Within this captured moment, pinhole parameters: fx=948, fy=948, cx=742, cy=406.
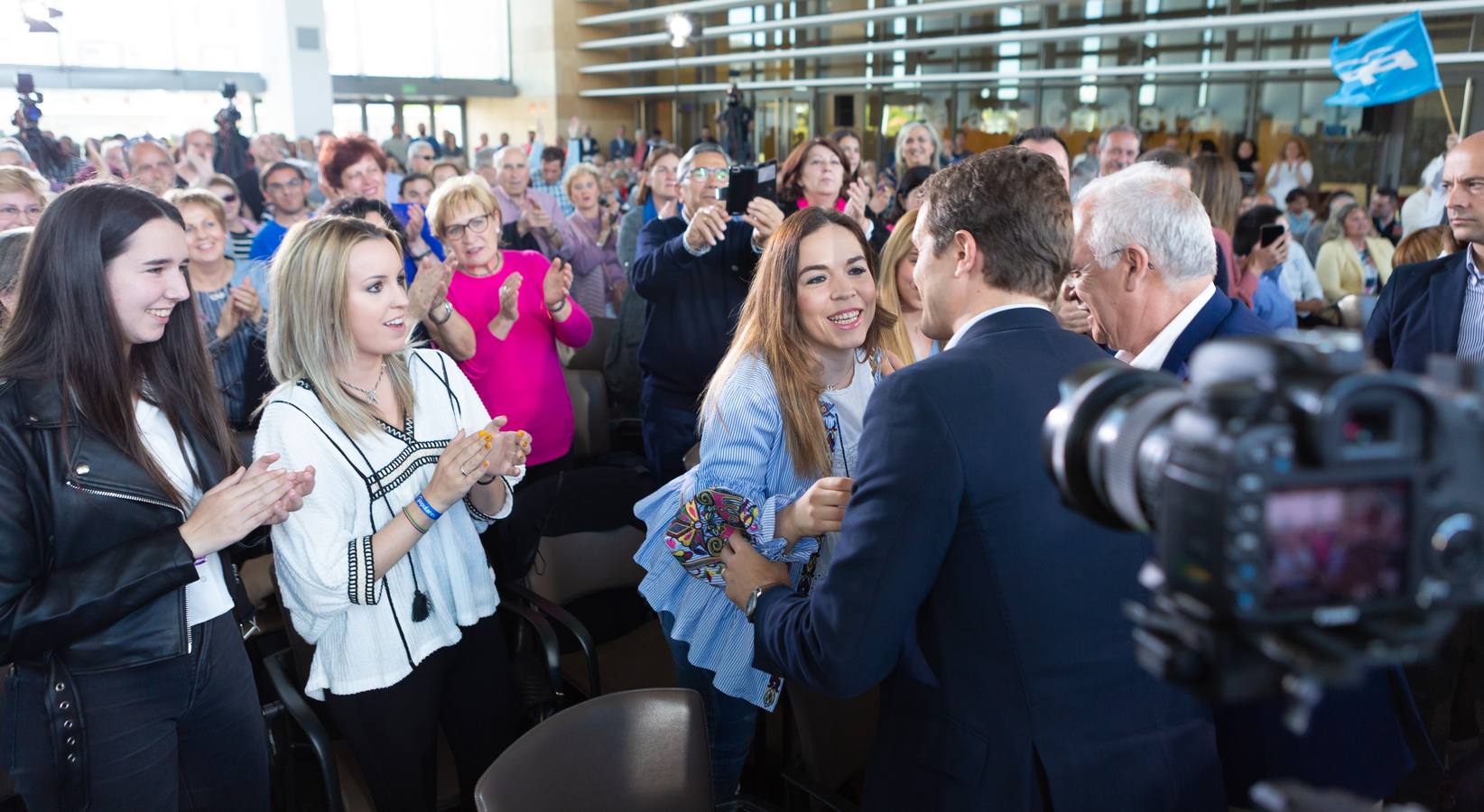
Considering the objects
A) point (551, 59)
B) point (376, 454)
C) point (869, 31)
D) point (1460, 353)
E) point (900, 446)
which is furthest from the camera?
point (551, 59)

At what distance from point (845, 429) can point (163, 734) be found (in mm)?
1506

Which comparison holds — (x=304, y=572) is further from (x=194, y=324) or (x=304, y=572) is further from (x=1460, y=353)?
(x=1460, y=353)

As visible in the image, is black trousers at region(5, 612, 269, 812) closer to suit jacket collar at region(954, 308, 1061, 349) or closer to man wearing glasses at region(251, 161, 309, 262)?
suit jacket collar at region(954, 308, 1061, 349)

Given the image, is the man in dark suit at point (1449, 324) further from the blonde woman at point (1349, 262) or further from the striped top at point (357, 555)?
the blonde woman at point (1349, 262)

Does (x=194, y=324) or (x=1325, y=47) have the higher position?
(x=1325, y=47)

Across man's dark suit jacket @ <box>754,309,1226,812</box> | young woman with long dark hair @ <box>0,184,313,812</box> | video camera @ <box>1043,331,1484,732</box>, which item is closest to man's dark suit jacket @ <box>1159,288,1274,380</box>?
man's dark suit jacket @ <box>754,309,1226,812</box>

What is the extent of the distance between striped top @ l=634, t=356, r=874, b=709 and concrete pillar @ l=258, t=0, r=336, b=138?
17.9 meters

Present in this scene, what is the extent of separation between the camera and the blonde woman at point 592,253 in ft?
18.9

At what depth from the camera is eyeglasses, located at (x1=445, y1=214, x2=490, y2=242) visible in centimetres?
358

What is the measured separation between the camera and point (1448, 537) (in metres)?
0.59

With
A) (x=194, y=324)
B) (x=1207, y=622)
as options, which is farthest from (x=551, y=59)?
(x=1207, y=622)

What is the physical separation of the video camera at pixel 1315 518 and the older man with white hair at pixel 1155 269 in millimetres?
1497

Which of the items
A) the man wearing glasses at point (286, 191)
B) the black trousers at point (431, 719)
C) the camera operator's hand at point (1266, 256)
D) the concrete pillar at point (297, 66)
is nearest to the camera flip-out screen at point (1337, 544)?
the black trousers at point (431, 719)

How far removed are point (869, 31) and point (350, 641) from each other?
15.0m
